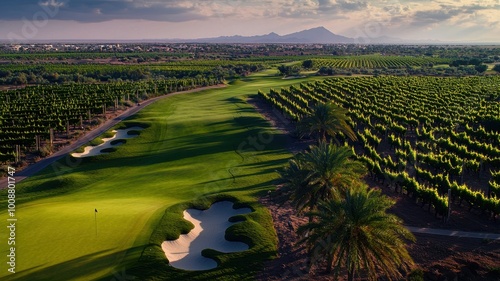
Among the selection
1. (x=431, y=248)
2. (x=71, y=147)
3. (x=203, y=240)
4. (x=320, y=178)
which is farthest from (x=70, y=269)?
(x=71, y=147)

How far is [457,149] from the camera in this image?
48.2 meters

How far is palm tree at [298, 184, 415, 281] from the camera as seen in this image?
19469 mm

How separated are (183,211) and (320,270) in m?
12.3

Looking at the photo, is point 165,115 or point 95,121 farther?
point 165,115

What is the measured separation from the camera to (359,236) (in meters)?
19.9

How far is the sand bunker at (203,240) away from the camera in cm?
2528

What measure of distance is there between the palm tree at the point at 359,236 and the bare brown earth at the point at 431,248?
2.23 meters

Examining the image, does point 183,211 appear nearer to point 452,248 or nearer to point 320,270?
point 320,270

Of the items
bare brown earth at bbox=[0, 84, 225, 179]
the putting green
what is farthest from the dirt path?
the putting green

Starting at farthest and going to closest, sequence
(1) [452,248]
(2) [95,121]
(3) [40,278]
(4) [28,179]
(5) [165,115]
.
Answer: (5) [165,115], (2) [95,121], (4) [28,179], (1) [452,248], (3) [40,278]

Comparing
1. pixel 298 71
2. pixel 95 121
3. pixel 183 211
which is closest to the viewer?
pixel 183 211

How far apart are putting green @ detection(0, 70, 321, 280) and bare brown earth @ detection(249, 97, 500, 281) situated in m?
1.55

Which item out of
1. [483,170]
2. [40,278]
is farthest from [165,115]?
[40,278]

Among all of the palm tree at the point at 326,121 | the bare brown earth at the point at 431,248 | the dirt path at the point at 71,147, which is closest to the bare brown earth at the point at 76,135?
the dirt path at the point at 71,147
